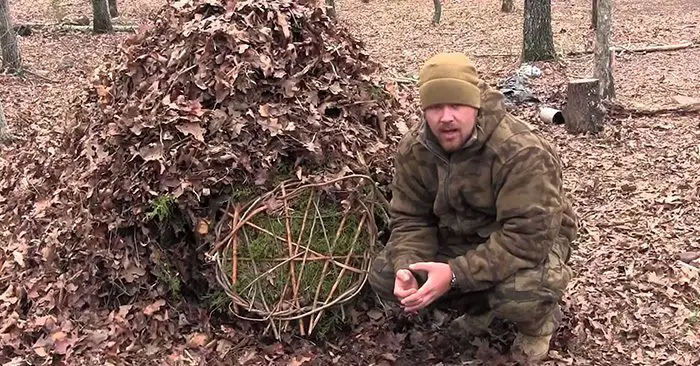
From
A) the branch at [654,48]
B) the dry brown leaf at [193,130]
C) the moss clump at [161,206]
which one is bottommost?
the branch at [654,48]

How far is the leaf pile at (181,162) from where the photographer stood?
3.89m

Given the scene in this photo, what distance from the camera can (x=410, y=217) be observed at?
3.62 m

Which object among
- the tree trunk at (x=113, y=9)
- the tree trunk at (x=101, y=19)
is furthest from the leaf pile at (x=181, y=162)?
the tree trunk at (x=113, y=9)

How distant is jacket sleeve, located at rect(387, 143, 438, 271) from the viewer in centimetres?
353

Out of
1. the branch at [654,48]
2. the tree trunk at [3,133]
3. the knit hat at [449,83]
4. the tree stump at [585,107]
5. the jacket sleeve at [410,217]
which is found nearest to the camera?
the knit hat at [449,83]


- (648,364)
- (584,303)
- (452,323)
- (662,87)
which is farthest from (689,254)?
(662,87)

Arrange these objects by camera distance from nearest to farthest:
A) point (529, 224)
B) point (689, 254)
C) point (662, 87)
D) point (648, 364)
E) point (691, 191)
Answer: point (529, 224) → point (648, 364) → point (689, 254) → point (691, 191) → point (662, 87)

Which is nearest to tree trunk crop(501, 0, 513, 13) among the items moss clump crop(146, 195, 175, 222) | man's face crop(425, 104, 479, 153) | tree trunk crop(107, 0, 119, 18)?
tree trunk crop(107, 0, 119, 18)

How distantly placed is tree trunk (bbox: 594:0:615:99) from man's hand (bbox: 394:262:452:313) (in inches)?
219

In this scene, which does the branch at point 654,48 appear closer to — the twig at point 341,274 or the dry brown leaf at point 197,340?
the twig at point 341,274

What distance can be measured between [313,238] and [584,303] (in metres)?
1.62

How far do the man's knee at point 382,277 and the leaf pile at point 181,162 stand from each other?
2.00ft

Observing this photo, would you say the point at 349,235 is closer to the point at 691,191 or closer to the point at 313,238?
the point at 313,238

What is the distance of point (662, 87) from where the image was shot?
30.9 ft
